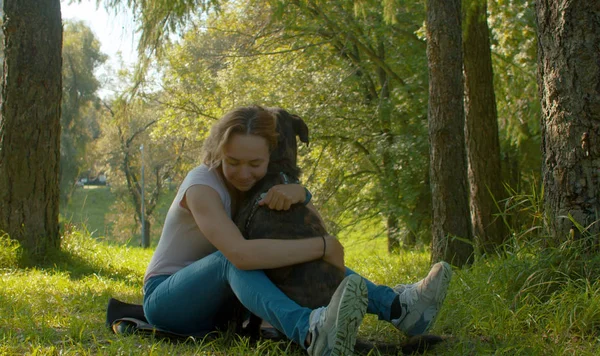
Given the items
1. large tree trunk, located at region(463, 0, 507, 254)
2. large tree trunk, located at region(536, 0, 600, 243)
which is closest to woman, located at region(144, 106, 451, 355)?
large tree trunk, located at region(536, 0, 600, 243)

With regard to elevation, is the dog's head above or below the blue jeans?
above

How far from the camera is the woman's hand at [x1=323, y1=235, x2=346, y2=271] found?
121 inches

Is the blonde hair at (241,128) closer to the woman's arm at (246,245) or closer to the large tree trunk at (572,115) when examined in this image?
the woman's arm at (246,245)

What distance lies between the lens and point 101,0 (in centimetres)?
761

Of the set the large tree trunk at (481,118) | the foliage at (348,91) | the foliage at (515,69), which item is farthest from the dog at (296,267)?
the foliage at (348,91)

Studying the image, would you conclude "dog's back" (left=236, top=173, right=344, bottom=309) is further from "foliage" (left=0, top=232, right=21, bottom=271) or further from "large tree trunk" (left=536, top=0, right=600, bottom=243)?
"foliage" (left=0, top=232, right=21, bottom=271)

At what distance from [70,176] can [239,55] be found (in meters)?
17.7

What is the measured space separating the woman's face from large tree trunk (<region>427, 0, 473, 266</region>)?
292 centimetres

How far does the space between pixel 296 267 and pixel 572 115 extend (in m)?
1.96

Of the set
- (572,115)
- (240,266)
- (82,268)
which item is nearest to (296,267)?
(240,266)

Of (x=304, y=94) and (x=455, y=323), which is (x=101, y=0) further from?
(x=304, y=94)

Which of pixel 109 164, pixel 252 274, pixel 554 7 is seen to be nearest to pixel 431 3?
pixel 554 7

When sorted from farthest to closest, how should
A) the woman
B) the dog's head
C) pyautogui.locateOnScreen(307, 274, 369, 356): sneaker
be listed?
the dog's head, the woman, pyautogui.locateOnScreen(307, 274, 369, 356): sneaker

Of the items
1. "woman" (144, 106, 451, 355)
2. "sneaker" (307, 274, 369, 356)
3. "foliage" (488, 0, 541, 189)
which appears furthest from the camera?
"foliage" (488, 0, 541, 189)
